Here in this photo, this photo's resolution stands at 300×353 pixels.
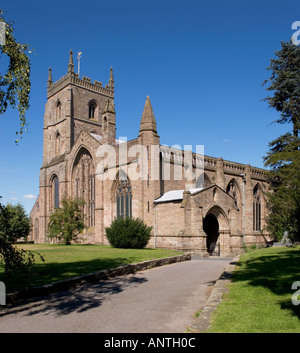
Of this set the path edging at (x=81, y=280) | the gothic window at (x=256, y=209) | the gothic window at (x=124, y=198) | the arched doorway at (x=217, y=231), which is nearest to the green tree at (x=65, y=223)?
the gothic window at (x=124, y=198)

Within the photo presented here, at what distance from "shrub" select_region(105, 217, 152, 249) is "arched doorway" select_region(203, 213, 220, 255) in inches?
272

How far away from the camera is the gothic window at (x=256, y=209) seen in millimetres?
37594

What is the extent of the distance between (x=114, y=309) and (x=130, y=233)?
57.4 feet

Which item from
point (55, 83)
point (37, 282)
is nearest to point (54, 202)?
point (55, 83)

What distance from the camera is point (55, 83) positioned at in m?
47.0

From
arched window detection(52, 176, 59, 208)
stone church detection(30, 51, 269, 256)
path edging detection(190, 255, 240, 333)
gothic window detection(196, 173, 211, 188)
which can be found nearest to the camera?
path edging detection(190, 255, 240, 333)

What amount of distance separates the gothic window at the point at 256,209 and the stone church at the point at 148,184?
0.39ft

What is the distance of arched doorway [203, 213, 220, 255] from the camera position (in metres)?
29.3

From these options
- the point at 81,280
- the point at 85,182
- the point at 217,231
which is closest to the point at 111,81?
the point at 85,182

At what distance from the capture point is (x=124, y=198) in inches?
1166

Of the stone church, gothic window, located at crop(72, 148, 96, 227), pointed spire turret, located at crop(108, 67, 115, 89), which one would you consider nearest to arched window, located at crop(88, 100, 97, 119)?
the stone church

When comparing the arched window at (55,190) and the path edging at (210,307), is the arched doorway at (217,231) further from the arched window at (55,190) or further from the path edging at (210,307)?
the arched window at (55,190)

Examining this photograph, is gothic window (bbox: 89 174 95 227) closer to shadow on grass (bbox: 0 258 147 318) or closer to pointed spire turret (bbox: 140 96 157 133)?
pointed spire turret (bbox: 140 96 157 133)
